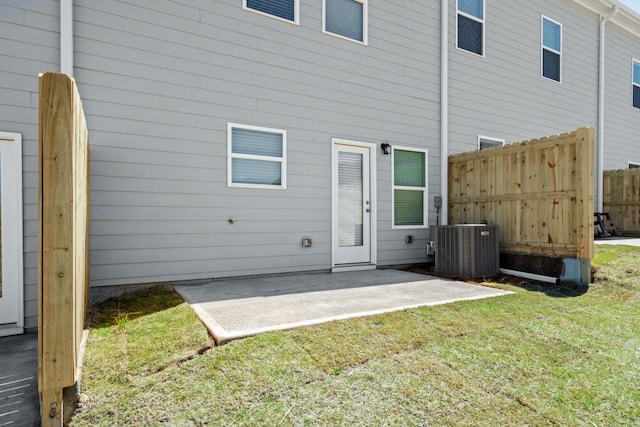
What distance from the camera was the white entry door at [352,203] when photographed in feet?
18.0

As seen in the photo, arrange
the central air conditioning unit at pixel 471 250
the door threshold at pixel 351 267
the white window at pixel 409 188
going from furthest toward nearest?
the white window at pixel 409 188 → the door threshold at pixel 351 267 → the central air conditioning unit at pixel 471 250

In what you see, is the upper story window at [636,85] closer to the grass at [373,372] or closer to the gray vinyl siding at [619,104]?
the gray vinyl siding at [619,104]

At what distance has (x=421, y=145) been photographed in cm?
631

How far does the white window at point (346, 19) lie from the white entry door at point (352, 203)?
66.8 inches

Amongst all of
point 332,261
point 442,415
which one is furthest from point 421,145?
point 442,415

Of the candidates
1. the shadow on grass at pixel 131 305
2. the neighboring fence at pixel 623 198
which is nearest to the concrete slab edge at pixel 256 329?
the shadow on grass at pixel 131 305

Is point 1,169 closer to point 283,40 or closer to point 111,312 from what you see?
point 111,312

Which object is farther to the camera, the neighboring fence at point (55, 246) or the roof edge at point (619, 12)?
the roof edge at point (619, 12)

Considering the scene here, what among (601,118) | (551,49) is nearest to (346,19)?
(551,49)

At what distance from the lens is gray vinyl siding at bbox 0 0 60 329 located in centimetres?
338

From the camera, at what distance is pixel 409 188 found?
6.20m

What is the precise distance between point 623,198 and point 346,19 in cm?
815

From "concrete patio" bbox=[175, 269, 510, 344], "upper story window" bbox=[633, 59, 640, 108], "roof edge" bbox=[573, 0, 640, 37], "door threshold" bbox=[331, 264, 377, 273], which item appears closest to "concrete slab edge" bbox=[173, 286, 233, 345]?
"concrete patio" bbox=[175, 269, 510, 344]

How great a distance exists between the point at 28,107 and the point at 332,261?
3.94 meters
